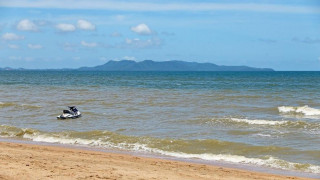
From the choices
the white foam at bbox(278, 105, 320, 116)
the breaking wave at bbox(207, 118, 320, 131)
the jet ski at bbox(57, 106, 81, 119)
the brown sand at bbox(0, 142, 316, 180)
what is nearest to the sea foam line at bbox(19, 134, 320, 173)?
the brown sand at bbox(0, 142, 316, 180)

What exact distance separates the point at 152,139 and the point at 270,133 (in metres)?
5.09

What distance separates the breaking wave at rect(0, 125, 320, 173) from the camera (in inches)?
565

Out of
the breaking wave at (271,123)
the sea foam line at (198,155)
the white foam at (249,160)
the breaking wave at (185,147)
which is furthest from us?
the breaking wave at (271,123)

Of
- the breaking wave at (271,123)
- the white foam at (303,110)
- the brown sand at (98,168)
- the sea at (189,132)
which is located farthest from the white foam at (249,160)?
the white foam at (303,110)

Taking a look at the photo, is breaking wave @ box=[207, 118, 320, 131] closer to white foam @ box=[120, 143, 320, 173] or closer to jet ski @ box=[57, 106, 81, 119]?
white foam @ box=[120, 143, 320, 173]

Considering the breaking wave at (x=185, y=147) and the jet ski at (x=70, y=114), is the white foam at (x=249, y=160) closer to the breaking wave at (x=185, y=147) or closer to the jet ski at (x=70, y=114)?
the breaking wave at (x=185, y=147)

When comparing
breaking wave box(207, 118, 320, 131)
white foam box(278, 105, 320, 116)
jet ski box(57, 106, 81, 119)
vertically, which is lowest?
jet ski box(57, 106, 81, 119)

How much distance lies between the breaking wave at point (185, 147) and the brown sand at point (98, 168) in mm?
1678

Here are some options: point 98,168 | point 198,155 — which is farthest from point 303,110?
point 98,168

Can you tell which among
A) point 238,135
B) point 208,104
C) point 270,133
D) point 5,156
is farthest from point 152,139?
point 208,104

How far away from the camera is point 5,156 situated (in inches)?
519

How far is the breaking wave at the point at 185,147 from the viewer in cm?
1436

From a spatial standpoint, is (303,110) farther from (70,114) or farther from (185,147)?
(70,114)

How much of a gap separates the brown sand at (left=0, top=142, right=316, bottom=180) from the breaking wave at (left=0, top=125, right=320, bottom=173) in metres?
1.68
